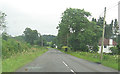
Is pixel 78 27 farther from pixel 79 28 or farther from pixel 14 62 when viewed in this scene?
pixel 14 62

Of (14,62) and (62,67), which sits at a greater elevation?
(14,62)

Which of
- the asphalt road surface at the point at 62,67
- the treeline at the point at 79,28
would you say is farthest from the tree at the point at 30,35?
the asphalt road surface at the point at 62,67

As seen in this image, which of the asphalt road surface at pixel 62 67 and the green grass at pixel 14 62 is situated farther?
the asphalt road surface at pixel 62 67

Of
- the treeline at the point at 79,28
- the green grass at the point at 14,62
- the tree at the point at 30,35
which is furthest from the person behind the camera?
the tree at the point at 30,35

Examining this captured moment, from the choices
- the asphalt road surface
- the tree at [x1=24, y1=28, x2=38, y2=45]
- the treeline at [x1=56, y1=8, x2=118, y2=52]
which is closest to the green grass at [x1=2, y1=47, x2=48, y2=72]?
the asphalt road surface

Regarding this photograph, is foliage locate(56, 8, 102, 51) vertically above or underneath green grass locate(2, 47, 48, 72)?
above

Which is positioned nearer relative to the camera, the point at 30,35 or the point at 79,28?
the point at 79,28

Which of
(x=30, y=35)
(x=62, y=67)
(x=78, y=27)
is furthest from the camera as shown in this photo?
(x=30, y=35)

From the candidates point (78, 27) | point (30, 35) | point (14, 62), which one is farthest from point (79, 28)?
point (30, 35)

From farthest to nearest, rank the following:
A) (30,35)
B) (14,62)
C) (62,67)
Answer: (30,35) < (14,62) < (62,67)

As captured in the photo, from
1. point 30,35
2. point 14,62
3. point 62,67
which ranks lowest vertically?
point 62,67

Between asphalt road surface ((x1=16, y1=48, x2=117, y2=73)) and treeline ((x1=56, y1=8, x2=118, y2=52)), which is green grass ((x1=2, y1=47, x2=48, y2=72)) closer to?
asphalt road surface ((x1=16, y1=48, x2=117, y2=73))

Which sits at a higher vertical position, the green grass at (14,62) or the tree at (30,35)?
the tree at (30,35)

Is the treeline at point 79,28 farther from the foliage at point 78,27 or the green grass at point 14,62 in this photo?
the green grass at point 14,62
